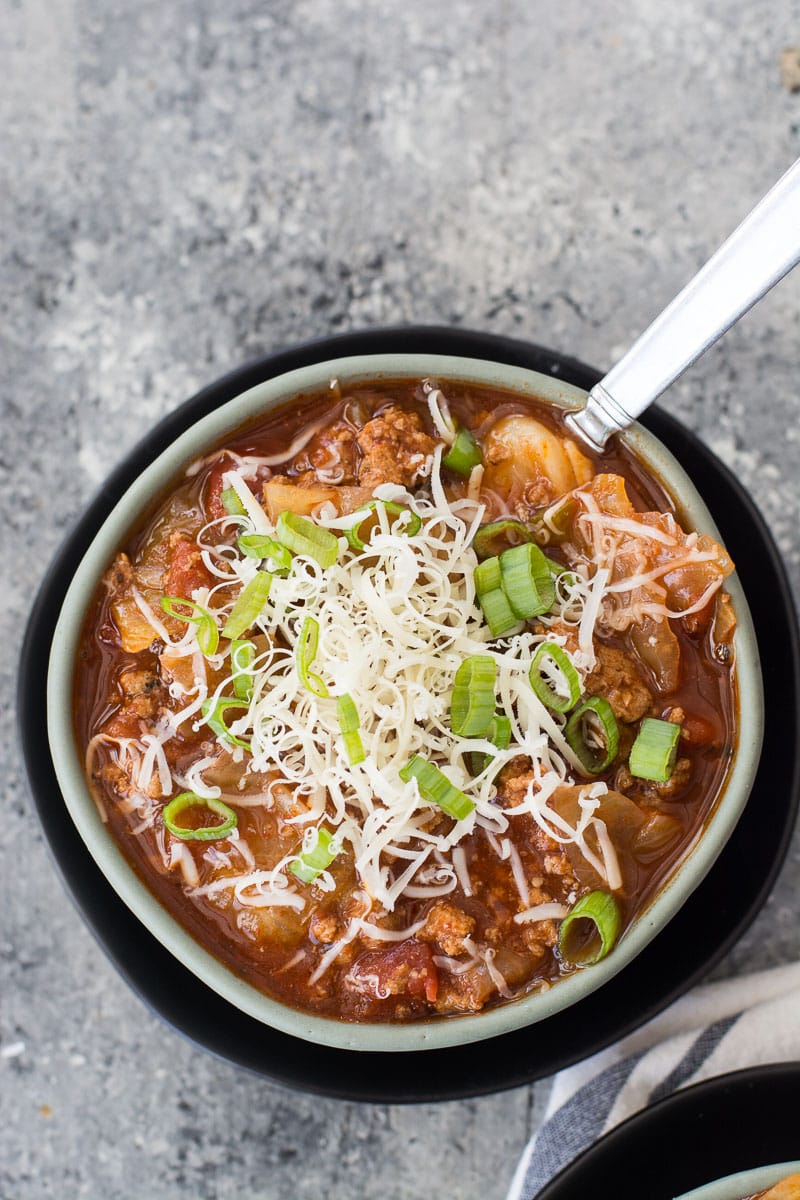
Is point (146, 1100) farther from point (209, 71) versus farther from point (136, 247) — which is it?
point (209, 71)

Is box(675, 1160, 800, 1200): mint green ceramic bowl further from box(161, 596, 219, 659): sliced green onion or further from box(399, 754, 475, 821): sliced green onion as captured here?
box(161, 596, 219, 659): sliced green onion

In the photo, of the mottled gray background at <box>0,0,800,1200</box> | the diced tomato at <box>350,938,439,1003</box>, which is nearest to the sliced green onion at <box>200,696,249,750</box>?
the diced tomato at <box>350,938,439,1003</box>

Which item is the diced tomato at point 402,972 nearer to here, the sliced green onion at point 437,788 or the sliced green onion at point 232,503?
the sliced green onion at point 437,788

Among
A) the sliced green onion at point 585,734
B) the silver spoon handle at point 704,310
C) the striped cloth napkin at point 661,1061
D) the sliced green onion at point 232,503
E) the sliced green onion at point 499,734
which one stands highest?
the silver spoon handle at point 704,310

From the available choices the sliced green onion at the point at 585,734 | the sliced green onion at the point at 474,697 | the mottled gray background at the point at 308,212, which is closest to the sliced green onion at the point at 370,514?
the sliced green onion at the point at 474,697

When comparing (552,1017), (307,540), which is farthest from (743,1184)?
(307,540)
